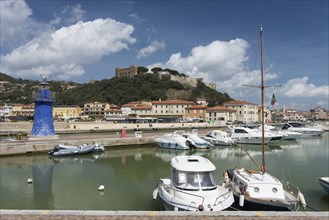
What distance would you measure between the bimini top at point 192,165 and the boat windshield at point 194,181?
0.58 ft

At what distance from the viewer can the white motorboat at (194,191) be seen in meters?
10.9

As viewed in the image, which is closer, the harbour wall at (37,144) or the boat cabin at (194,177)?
the boat cabin at (194,177)

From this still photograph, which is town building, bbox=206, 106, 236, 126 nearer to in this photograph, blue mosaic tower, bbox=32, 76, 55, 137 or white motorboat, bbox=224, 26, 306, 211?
blue mosaic tower, bbox=32, 76, 55, 137

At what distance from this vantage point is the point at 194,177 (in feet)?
40.5

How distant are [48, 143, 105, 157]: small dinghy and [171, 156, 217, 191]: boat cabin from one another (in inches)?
787

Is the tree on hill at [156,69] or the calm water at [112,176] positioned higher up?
the tree on hill at [156,69]

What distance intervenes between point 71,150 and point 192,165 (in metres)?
20.6

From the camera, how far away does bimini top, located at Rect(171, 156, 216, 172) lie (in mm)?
12584

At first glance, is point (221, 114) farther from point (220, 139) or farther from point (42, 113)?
point (42, 113)

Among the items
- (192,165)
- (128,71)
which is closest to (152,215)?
(192,165)

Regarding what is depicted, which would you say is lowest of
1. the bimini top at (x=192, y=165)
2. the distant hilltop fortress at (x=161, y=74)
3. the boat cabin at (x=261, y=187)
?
the boat cabin at (x=261, y=187)

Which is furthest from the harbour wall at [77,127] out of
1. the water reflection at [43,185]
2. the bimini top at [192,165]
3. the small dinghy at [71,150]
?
the bimini top at [192,165]

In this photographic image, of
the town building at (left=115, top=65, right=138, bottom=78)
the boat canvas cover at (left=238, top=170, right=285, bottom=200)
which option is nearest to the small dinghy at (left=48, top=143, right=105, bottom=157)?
the boat canvas cover at (left=238, top=170, right=285, bottom=200)

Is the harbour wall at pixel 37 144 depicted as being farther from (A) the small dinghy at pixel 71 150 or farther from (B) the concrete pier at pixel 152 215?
(B) the concrete pier at pixel 152 215
